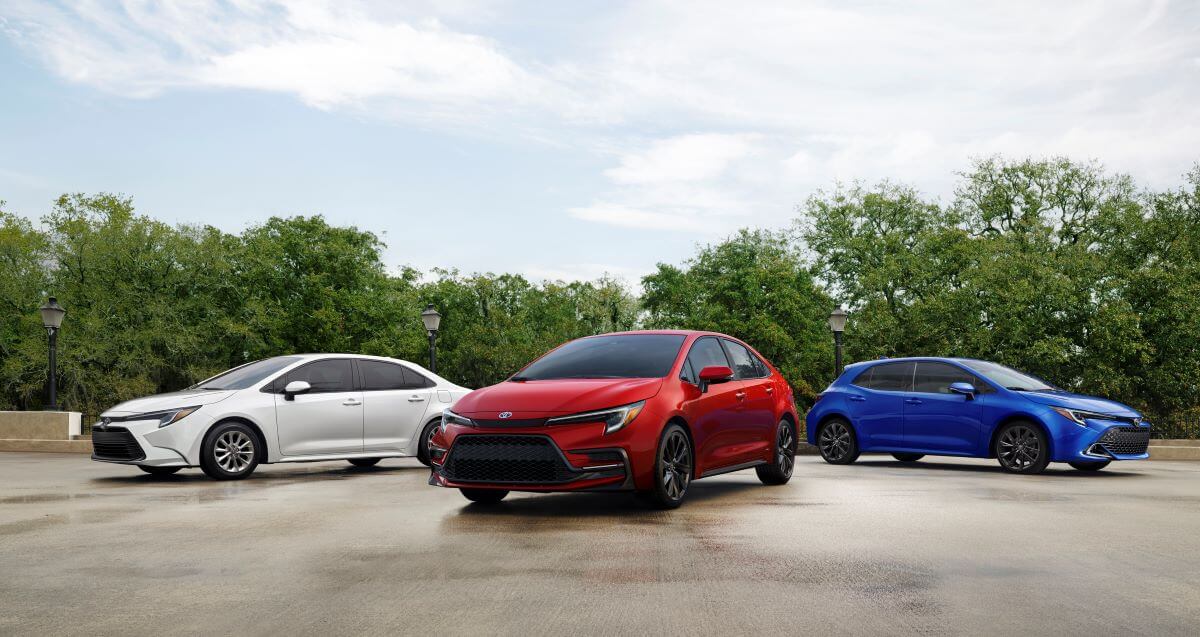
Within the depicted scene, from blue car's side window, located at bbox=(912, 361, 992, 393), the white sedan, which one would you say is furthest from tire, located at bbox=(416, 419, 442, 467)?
blue car's side window, located at bbox=(912, 361, 992, 393)

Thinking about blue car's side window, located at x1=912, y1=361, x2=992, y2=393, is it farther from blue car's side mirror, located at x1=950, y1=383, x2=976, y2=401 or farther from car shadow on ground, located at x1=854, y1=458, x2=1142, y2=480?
car shadow on ground, located at x1=854, y1=458, x2=1142, y2=480

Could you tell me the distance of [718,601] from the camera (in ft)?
19.0

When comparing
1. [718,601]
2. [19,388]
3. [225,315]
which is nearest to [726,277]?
[225,315]

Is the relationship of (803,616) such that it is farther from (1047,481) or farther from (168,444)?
(168,444)

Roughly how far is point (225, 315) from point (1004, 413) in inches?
2035

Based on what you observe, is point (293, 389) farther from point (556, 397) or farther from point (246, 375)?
point (556, 397)

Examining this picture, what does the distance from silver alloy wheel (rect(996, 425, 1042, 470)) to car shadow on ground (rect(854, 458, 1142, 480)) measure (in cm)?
20

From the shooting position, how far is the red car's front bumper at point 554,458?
9.04 metres

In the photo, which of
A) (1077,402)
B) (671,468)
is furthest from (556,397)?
(1077,402)

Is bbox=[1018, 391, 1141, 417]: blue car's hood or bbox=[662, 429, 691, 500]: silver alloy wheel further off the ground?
bbox=[1018, 391, 1141, 417]: blue car's hood

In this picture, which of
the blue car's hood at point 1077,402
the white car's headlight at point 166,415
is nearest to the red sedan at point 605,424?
the white car's headlight at point 166,415

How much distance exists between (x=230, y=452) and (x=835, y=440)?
8.39 metres

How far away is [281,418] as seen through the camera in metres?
13.8

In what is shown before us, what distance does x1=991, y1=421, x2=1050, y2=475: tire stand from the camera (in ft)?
46.8
